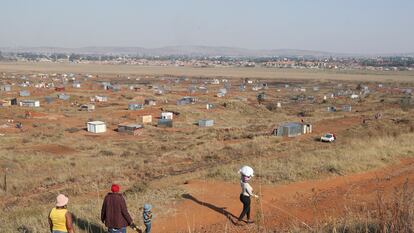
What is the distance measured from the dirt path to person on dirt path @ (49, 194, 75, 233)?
2.29 meters

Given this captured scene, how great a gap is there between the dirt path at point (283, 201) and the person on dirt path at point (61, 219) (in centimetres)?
229

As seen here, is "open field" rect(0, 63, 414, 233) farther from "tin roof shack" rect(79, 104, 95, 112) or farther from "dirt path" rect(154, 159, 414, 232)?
"tin roof shack" rect(79, 104, 95, 112)

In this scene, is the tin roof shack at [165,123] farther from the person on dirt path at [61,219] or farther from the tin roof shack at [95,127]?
the person on dirt path at [61,219]

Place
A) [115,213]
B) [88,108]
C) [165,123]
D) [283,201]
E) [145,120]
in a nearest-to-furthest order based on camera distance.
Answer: [115,213]
[283,201]
[165,123]
[145,120]
[88,108]

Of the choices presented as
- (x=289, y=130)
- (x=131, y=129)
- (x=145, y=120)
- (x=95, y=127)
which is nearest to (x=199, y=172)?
(x=289, y=130)

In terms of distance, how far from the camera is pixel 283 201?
11234mm

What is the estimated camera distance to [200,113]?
162 ft

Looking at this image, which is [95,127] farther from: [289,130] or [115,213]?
[115,213]

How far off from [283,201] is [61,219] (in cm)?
634

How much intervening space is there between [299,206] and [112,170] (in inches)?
448

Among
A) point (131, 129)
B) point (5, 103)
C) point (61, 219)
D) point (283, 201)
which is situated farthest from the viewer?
point (5, 103)

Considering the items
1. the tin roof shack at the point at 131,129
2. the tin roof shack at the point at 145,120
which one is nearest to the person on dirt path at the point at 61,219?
the tin roof shack at the point at 131,129

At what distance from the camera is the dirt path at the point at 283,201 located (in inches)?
365

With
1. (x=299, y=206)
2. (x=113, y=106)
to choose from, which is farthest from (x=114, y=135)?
(x=299, y=206)
